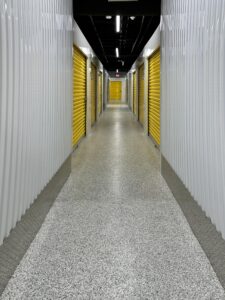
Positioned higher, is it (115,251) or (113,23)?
(113,23)

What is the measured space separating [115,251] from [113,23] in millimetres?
11507

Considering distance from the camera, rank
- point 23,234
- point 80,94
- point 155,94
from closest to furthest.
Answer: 1. point 23,234
2. point 155,94
3. point 80,94

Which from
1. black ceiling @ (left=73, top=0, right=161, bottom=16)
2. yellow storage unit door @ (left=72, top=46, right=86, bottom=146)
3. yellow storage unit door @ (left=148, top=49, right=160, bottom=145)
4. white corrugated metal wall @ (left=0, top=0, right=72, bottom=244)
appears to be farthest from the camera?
yellow storage unit door @ (left=72, top=46, right=86, bottom=146)

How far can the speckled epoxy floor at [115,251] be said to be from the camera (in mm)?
2949

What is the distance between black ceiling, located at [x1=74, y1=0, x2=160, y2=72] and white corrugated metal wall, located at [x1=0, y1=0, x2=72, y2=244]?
7.24 ft

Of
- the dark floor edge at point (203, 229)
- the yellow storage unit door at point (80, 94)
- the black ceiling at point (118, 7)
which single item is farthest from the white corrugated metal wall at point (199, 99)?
the yellow storage unit door at point (80, 94)

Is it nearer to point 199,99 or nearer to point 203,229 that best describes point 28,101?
point 199,99

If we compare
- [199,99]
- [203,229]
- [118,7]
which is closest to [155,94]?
[118,7]

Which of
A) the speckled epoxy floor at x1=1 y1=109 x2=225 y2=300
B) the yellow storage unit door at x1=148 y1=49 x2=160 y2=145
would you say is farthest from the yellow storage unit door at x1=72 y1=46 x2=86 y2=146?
the speckled epoxy floor at x1=1 y1=109 x2=225 y2=300

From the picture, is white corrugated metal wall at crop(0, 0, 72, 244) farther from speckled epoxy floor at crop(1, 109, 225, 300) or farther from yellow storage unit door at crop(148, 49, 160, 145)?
yellow storage unit door at crop(148, 49, 160, 145)

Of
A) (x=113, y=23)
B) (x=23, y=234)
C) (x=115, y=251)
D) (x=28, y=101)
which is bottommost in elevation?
(x=115, y=251)

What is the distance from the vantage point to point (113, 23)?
13836mm

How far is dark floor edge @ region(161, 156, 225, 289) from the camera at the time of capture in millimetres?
3104

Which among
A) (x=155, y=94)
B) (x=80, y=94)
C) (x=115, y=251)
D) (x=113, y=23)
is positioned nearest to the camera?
(x=115, y=251)
